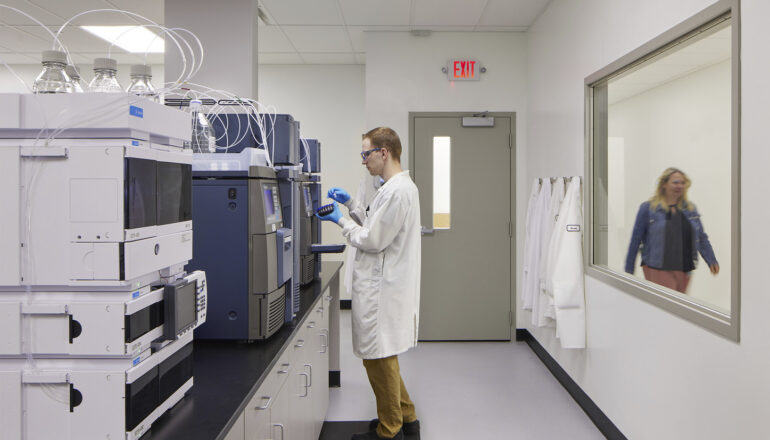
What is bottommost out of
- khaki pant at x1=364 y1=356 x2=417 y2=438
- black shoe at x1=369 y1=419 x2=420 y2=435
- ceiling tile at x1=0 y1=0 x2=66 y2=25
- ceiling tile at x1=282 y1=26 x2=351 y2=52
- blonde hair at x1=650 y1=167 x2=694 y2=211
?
black shoe at x1=369 y1=419 x2=420 y2=435

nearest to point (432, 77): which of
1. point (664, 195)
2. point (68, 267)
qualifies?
point (664, 195)

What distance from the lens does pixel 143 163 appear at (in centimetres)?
94

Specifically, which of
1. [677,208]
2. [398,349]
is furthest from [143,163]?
[677,208]

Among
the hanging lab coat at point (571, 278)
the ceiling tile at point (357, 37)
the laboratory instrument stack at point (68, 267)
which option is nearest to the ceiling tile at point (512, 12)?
the ceiling tile at point (357, 37)

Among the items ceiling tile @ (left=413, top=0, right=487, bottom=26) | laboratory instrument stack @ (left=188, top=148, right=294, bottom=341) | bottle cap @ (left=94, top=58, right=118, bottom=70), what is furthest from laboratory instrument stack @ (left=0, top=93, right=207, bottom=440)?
ceiling tile @ (left=413, top=0, right=487, bottom=26)

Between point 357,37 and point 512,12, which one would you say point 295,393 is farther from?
point 357,37

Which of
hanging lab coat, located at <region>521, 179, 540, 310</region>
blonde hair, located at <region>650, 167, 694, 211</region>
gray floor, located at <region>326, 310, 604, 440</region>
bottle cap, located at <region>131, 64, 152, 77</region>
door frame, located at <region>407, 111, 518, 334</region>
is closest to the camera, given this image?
bottle cap, located at <region>131, 64, 152, 77</region>

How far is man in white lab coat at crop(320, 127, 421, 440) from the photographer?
7.72 ft

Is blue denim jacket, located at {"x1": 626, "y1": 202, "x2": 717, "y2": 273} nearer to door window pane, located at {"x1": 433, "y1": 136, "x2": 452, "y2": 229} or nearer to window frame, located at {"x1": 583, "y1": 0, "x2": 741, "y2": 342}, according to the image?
window frame, located at {"x1": 583, "y1": 0, "x2": 741, "y2": 342}

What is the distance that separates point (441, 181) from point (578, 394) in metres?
2.11

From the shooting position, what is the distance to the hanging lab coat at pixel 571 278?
2.98 meters

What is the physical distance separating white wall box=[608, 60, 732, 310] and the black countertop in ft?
5.55

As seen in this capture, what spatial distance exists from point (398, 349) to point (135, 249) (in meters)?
1.70

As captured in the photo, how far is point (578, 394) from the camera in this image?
10.2 feet
